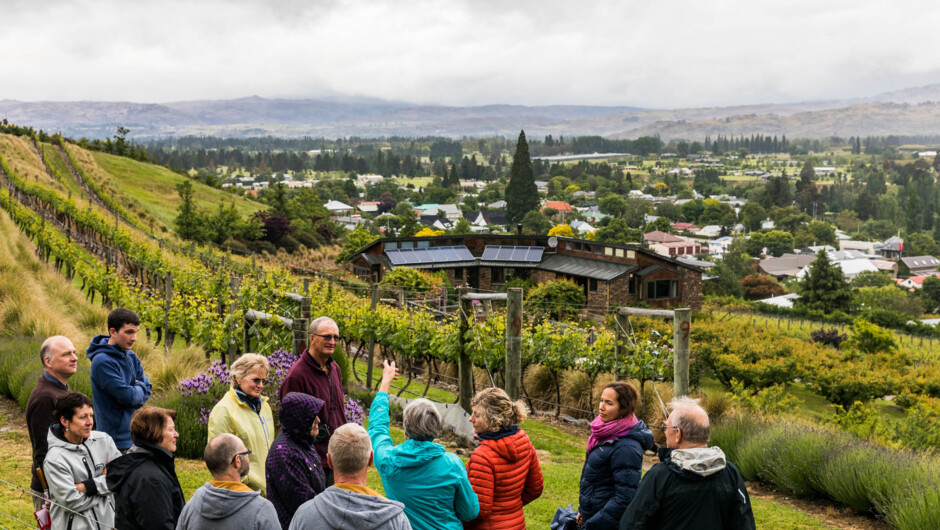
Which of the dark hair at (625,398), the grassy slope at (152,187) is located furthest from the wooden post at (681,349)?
the grassy slope at (152,187)

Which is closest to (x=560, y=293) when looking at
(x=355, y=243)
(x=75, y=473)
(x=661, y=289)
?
(x=661, y=289)

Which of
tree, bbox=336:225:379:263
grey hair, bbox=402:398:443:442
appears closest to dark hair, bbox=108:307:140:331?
grey hair, bbox=402:398:443:442

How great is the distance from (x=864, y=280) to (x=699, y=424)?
296ft

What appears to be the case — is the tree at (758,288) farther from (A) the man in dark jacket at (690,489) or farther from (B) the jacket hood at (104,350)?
(A) the man in dark jacket at (690,489)

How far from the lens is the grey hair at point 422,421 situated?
3.58 metres

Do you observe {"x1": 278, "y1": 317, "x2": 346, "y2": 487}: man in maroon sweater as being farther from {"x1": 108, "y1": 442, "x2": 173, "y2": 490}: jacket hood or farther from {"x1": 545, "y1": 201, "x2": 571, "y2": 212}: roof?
{"x1": 545, "y1": 201, "x2": 571, "y2": 212}: roof

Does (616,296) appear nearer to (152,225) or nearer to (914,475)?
(152,225)

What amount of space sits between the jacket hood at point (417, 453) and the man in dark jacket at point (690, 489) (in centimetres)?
90

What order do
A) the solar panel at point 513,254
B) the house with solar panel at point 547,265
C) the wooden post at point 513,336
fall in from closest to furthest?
the wooden post at point 513,336
the house with solar panel at point 547,265
the solar panel at point 513,254

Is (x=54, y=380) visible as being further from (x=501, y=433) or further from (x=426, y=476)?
(x=501, y=433)

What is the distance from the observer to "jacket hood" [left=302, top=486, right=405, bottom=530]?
297 cm

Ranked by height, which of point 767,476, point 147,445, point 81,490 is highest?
point 147,445

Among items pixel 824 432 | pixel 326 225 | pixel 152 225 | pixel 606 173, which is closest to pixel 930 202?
pixel 606 173

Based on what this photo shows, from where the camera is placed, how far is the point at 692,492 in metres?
3.34
